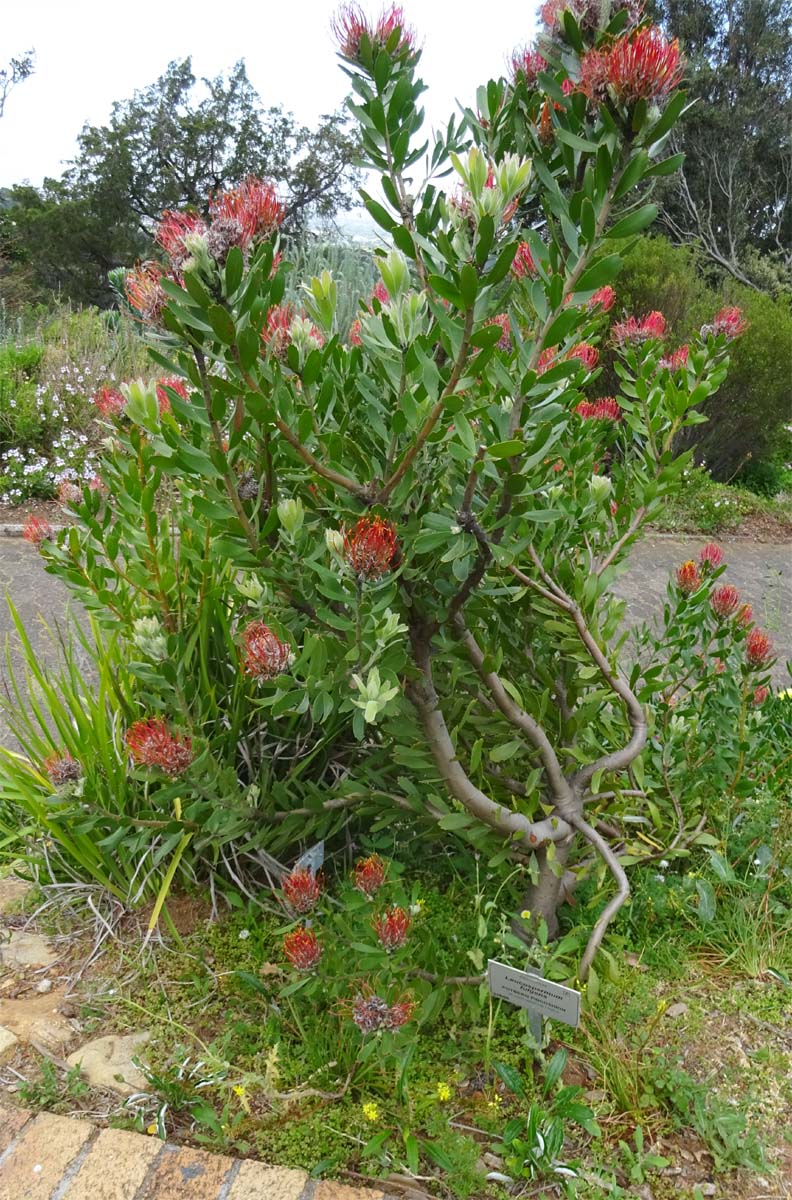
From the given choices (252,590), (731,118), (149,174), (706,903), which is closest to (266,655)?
(252,590)

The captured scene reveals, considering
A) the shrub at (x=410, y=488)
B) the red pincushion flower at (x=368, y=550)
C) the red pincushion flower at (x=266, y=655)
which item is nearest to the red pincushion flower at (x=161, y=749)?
the shrub at (x=410, y=488)

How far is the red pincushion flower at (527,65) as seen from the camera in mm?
1368

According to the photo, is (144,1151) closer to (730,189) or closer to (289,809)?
(289,809)

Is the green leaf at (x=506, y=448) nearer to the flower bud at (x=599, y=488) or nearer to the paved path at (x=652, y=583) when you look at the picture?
the flower bud at (x=599, y=488)

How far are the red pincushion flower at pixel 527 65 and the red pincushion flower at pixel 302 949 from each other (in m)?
1.51

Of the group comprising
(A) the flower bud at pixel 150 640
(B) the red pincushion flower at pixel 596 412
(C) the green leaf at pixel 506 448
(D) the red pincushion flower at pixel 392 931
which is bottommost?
(D) the red pincushion flower at pixel 392 931

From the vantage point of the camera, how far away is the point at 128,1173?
1.38m

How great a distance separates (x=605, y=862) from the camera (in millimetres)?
1805

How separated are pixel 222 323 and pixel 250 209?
21cm

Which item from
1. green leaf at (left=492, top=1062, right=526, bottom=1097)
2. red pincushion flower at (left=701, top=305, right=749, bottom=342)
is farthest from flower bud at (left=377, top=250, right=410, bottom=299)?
green leaf at (left=492, top=1062, right=526, bottom=1097)

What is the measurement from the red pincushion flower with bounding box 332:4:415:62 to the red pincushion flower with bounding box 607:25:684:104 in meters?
0.31

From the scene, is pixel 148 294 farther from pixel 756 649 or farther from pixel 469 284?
pixel 756 649

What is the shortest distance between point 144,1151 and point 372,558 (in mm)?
1123

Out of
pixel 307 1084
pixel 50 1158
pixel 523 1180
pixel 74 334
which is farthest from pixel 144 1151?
pixel 74 334
